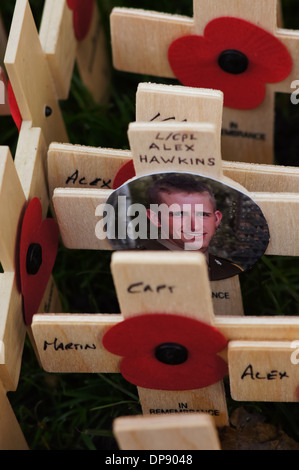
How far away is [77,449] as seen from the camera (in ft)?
3.68

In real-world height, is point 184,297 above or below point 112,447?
above

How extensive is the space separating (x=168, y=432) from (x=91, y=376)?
515 mm

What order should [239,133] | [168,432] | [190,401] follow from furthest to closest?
1. [239,133]
2. [190,401]
3. [168,432]

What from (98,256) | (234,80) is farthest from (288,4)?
(98,256)

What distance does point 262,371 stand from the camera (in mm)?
884

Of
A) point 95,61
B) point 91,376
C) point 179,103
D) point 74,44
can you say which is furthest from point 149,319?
point 95,61

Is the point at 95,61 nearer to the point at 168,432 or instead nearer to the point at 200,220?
the point at 200,220

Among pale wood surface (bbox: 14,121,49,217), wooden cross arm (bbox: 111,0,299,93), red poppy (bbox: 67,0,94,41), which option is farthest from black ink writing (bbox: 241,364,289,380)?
red poppy (bbox: 67,0,94,41)

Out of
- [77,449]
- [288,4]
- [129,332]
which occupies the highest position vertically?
[288,4]

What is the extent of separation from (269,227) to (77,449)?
0.46 m

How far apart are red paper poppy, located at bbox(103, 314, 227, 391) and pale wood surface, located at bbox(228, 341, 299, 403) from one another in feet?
0.09

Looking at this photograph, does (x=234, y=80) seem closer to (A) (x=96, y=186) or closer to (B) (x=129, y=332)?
(A) (x=96, y=186)

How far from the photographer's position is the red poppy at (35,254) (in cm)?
97

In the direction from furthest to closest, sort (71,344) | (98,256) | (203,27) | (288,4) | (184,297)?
(288,4), (98,256), (203,27), (71,344), (184,297)
